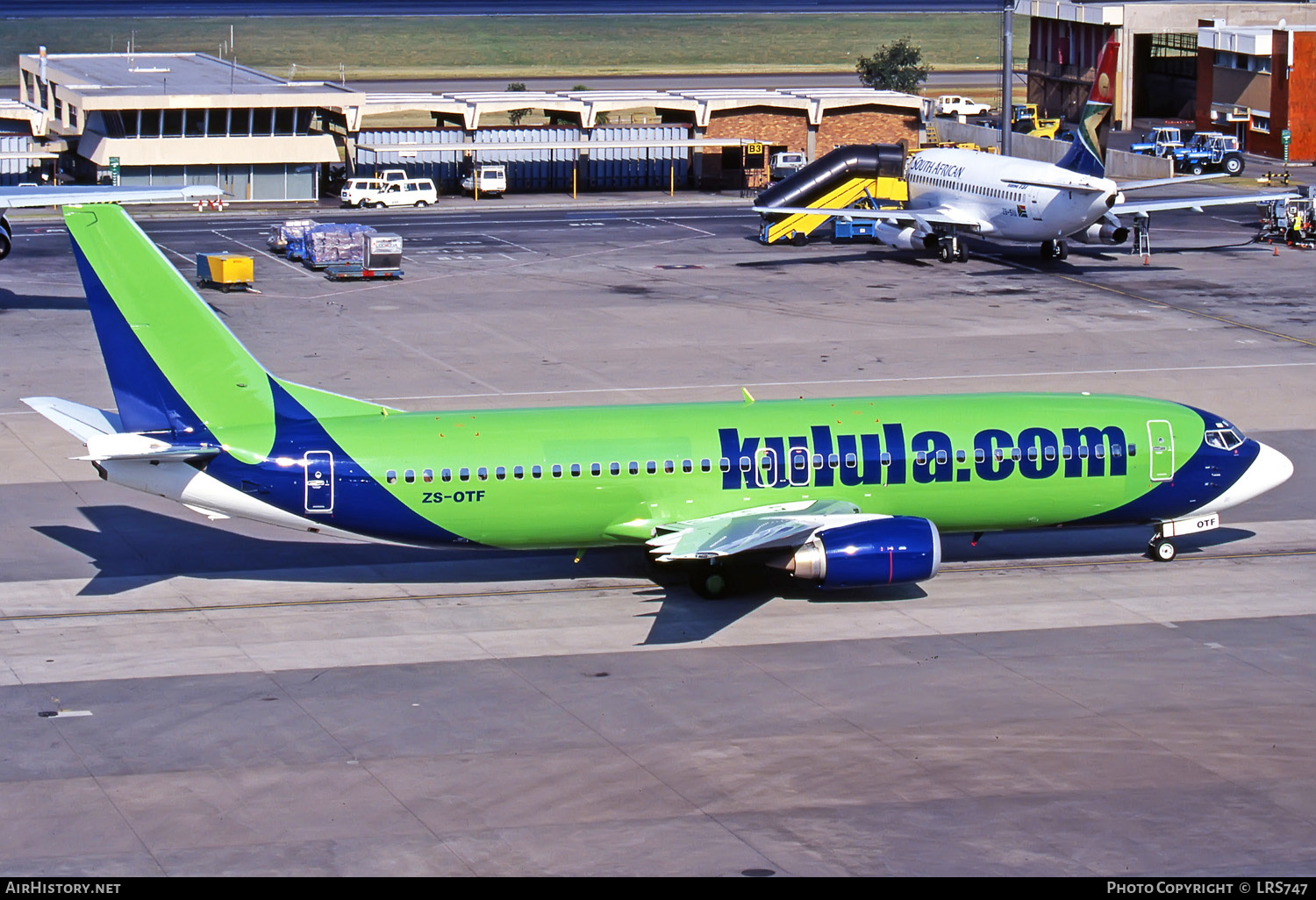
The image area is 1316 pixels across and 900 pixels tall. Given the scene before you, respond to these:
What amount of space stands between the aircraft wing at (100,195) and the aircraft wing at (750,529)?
44.8 ft

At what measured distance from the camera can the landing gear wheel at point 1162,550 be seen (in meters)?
42.0

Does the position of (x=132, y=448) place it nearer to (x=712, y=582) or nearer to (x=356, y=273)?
(x=712, y=582)

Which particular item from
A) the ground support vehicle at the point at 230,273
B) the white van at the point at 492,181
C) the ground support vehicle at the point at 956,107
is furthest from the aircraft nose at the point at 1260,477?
the ground support vehicle at the point at 956,107

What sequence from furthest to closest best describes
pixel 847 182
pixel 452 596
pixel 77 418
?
pixel 847 182
pixel 452 596
pixel 77 418

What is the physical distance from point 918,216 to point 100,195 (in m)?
51.6

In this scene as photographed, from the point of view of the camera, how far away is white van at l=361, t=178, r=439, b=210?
116250mm

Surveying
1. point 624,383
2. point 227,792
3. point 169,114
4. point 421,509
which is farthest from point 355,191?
point 227,792

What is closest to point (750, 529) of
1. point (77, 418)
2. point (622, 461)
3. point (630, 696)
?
point (622, 461)

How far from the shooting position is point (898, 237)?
304ft

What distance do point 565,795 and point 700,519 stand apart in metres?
11.6

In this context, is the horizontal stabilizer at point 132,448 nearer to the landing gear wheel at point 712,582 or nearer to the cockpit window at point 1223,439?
the landing gear wheel at point 712,582

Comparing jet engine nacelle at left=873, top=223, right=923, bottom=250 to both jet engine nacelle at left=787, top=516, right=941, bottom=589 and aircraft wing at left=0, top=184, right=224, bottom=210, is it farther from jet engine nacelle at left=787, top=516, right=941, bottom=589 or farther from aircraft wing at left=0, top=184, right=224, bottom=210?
jet engine nacelle at left=787, top=516, right=941, bottom=589

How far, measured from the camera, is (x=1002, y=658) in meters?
34.8
